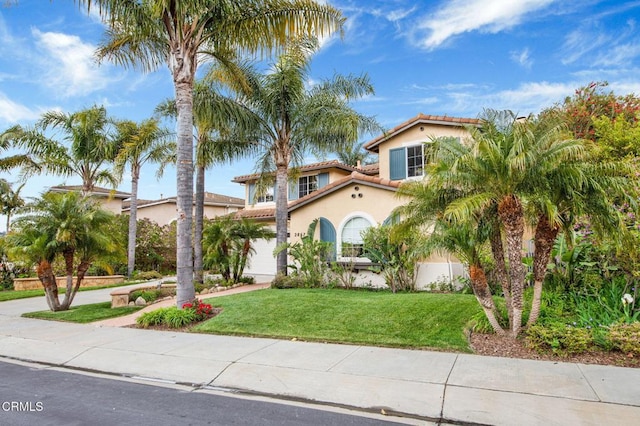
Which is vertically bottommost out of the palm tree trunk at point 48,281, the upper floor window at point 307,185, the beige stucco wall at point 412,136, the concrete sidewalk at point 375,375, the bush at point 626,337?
the concrete sidewalk at point 375,375

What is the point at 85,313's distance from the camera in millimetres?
11766

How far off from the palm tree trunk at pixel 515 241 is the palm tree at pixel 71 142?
1935cm

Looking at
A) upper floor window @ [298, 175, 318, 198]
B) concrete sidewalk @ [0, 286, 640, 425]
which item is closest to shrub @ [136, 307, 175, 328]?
concrete sidewalk @ [0, 286, 640, 425]

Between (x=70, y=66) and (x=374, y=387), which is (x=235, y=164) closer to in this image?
(x=70, y=66)

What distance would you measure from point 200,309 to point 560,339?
784 cm

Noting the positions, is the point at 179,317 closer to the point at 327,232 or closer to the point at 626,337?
the point at 327,232

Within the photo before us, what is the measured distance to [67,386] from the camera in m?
6.03

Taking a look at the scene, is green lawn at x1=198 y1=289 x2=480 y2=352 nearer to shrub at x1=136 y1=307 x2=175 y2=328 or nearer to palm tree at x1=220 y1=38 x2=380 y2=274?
shrub at x1=136 y1=307 x2=175 y2=328

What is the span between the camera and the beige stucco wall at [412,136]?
16547 millimetres

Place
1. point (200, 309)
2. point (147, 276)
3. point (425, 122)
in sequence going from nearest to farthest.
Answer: point (200, 309)
point (425, 122)
point (147, 276)

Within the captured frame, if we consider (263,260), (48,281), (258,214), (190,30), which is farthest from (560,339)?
(258,214)

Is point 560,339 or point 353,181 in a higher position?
point 353,181

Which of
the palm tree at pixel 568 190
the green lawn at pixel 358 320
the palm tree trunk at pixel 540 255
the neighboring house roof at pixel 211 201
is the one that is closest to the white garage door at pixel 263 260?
the green lawn at pixel 358 320

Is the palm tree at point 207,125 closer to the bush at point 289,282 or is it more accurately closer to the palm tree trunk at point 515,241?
the bush at point 289,282
